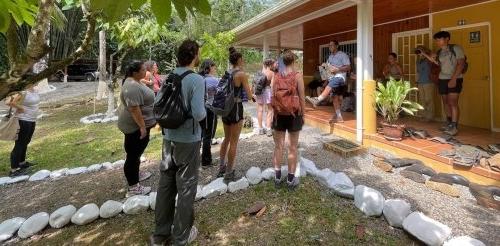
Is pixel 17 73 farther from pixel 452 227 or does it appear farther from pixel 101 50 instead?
pixel 101 50

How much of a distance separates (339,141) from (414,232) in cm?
325

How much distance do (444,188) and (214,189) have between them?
2907 millimetres

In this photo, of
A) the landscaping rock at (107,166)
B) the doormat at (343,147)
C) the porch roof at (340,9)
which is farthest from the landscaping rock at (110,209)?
the porch roof at (340,9)

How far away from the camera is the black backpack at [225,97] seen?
4.43m

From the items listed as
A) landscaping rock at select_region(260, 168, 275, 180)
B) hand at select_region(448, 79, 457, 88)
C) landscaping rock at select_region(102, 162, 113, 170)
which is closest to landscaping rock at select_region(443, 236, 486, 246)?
landscaping rock at select_region(260, 168, 275, 180)

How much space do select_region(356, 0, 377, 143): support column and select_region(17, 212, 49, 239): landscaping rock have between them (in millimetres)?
5152

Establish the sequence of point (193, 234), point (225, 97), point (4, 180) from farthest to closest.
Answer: point (4, 180), point (225, 97), point (193, 234)

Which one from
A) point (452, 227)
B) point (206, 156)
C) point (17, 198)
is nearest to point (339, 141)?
point (206, 156)

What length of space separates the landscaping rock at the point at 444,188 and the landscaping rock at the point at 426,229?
0.98 meters

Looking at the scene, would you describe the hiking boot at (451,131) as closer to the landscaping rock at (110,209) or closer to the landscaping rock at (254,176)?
the landscaping rock at (254,176)

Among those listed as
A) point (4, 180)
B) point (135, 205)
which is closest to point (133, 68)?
point (135, 205)

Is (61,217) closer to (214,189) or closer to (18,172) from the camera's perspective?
(214,189)

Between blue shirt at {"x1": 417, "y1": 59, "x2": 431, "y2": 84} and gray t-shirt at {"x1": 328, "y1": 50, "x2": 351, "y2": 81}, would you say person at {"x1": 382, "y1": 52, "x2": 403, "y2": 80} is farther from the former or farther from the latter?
gray t-shirt at {"x1": 328, "y1": 50, "x2": 351, "y2": 81}

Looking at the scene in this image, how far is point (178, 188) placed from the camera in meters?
3.31
